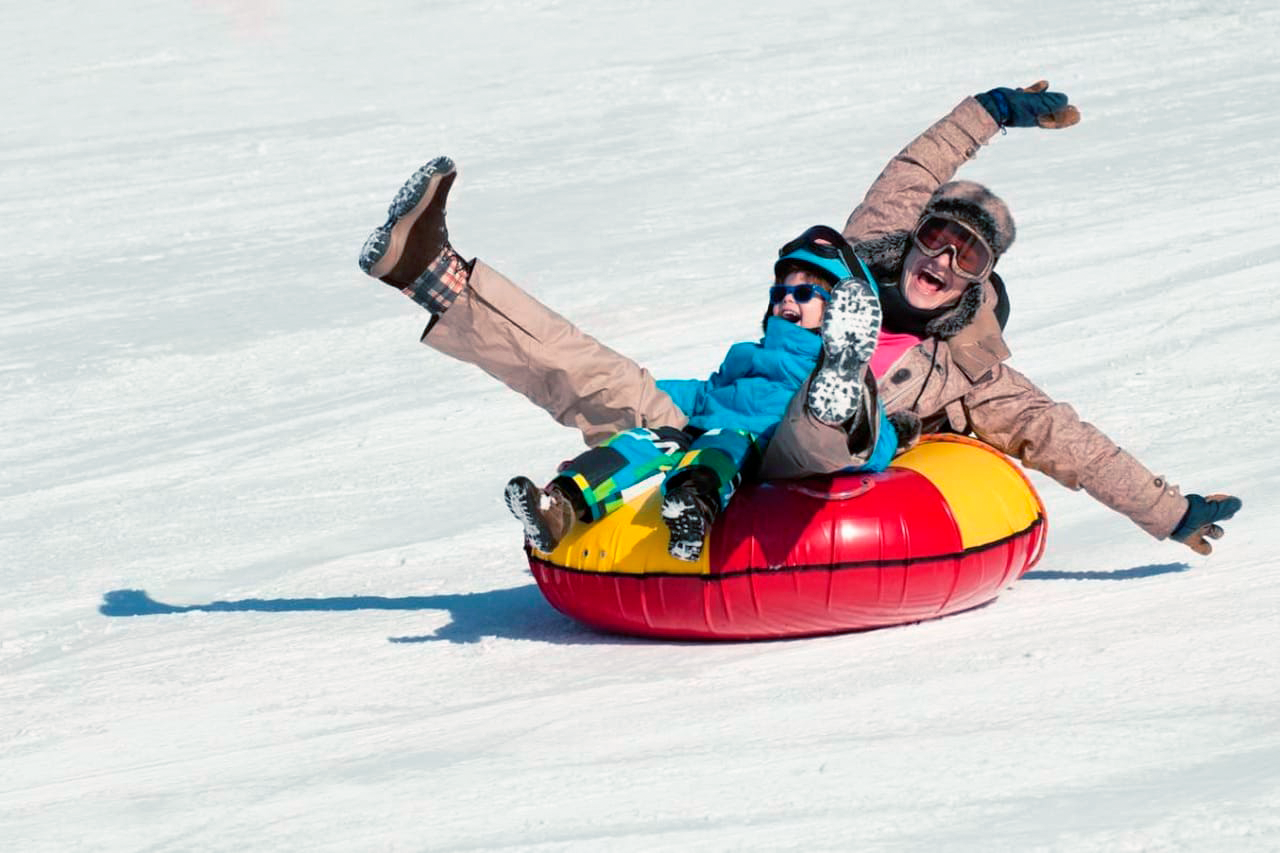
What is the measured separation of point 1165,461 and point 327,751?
2.92 meters

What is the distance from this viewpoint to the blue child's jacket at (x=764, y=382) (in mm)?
3969

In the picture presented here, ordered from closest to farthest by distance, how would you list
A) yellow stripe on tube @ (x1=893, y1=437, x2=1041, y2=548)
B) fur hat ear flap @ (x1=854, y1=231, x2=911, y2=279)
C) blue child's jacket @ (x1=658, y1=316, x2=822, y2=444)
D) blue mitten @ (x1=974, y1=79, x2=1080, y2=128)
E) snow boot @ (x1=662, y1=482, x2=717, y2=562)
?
1. snow boot @ (x1=662, y1=482, x2=717, y2=562)
2. yellow stripe on tube @ (x1=893, y1=437, x2=1041, y2=548)
3. blue child's jacket @ (x1=658, y1=316, x2=822, y2=444)
4. fur hat ear flap @ (x1=854, y1=231, x2=911, y2=279)
5. blue mitten @ (x1=974, y1=79, x2=1080, y2=128)

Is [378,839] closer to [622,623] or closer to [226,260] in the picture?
[622,623]

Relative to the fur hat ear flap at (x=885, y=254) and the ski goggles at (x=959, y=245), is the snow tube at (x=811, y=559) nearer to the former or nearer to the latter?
the ski goggles at (x=959, y=245)

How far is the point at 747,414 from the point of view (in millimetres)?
4000

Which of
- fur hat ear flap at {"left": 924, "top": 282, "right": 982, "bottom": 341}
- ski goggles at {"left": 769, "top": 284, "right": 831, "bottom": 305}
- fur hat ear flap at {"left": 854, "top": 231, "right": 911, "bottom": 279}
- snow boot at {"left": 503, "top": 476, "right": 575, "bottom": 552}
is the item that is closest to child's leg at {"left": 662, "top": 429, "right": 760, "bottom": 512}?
snow boot at {"left": 503, "top": 476, "right": 575, "bottom": 552}

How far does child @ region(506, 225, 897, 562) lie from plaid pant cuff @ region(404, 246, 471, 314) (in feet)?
1.45

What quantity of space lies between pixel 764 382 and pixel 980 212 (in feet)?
2.03

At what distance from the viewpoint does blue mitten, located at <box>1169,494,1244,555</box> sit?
4.05 metres

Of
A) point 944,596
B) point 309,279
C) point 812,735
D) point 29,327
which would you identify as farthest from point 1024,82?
point 812,735

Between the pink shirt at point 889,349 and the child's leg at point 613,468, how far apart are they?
554 mm

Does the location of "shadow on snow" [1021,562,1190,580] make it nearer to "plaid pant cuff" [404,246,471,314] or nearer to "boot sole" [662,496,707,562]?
"boot sole" [662,496,707,562]

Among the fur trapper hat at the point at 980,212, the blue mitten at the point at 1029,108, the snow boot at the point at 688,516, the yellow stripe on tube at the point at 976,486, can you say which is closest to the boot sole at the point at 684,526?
the snow boot at the point at 688,516

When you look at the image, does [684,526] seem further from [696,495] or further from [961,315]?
[961,315]
